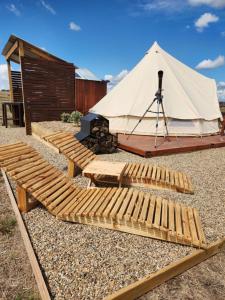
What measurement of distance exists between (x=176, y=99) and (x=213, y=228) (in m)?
8.45

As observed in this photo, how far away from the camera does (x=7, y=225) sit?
379 centimetres

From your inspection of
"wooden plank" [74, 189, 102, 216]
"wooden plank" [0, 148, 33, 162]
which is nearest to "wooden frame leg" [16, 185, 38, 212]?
"wooden plank" [0, 148, 33, 162]

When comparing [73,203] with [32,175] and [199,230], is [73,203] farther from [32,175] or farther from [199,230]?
[199,230]

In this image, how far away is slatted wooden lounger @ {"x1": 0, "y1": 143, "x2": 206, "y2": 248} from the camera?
3.43 m

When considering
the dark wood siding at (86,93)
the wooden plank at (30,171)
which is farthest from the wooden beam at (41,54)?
the wooden plank at (30,171)

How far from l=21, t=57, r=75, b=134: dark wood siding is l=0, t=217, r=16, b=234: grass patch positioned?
828cm

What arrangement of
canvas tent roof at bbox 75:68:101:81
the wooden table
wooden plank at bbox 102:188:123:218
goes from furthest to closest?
1. canvas tent roof at bbox 75:68:101:81
2. the wooden table
3. wooden plank at bbox 102:188:123:218

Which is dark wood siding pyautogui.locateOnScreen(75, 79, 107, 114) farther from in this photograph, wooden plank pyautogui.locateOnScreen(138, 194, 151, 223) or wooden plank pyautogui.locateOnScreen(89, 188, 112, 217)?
wooden plank pyautogui.locateOnScreen(138, 194, 151, 223)

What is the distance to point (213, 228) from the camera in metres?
3.80

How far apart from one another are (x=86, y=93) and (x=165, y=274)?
15.9 m

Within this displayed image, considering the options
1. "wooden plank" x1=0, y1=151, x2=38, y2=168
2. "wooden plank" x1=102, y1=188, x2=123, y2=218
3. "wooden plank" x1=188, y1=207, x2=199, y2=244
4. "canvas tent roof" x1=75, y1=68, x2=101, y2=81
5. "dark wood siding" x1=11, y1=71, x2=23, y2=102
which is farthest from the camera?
"canvas tent roof" x1=75, y1=68, x2=101, y2=81

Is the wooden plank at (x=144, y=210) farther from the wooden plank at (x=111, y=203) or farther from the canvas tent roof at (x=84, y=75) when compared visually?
the canvas tent roof at (x=84, y=75)

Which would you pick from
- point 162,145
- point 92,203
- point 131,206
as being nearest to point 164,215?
point 131,206

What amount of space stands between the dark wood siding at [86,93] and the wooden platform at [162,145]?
7418mm
